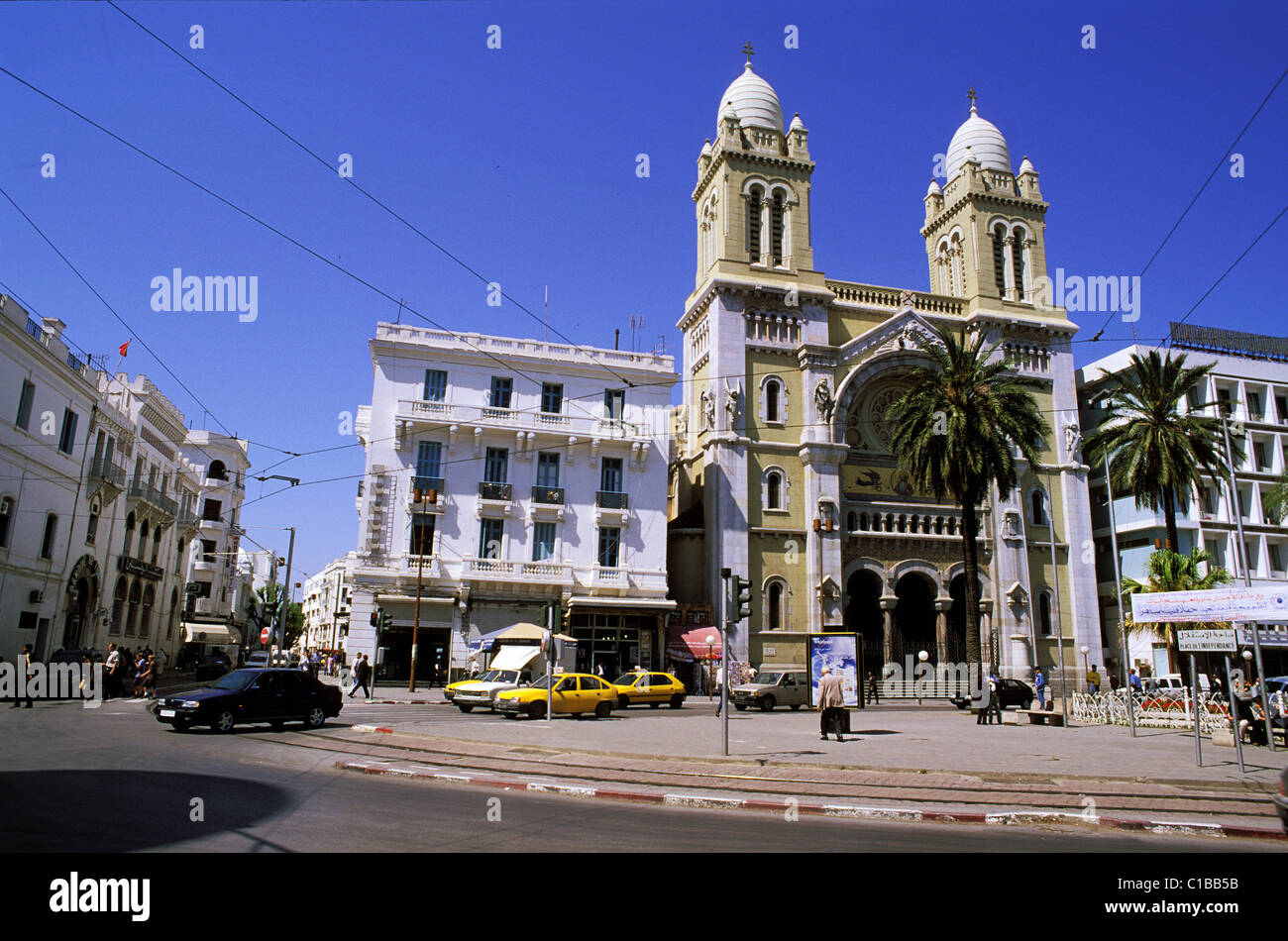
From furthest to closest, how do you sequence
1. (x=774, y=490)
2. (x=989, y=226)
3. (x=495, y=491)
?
(x=989, y=226) → (x=774, y=490) → (x=495, y=491)

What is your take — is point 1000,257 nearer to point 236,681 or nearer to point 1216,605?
point 1216,605

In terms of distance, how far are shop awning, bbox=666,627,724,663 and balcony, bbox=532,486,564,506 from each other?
25.8 ft

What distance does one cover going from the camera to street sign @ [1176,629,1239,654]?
14.2 m

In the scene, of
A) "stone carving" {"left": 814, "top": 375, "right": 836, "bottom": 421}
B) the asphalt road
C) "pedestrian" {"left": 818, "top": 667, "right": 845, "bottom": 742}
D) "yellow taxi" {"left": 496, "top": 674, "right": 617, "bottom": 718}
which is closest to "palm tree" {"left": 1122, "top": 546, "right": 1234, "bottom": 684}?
"stone carving" {"left": 814, "top": 375, "right": 836, "bottom": 421}

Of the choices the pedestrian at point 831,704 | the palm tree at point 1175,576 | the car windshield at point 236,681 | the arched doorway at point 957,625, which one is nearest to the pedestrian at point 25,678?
the car windshield at point 236,681

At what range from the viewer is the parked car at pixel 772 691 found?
2894 centimetres

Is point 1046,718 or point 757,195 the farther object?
point 757,195

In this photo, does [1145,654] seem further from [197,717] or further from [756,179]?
[197,717]

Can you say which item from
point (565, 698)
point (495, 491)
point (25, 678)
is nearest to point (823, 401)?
point (495, 491)

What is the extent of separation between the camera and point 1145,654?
42.6 m

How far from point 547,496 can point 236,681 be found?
18.8 meters

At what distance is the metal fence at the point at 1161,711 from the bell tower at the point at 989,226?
24.7m

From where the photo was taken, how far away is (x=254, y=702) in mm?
17562

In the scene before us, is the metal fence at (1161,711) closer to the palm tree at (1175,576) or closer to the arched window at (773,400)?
the palm tree at (1175,576)
